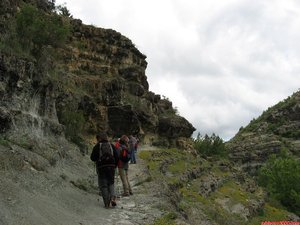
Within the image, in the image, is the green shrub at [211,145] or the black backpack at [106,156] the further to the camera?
the green shrub at [211,145]

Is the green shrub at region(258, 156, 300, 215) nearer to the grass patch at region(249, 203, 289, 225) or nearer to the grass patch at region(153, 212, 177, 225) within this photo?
the grass patch at region(249, 203, 289, 225)

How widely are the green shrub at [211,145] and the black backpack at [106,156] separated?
184 ft

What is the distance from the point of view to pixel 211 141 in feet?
237

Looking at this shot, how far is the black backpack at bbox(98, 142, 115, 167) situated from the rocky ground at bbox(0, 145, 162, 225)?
1.52 meters

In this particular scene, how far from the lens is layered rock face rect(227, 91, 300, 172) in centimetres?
11981

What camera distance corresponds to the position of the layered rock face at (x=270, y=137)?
11981 cm

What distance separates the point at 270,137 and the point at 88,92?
101m

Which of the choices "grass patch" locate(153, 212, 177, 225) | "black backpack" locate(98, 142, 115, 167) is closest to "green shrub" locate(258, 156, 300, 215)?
"grass patch" locate(153, 212, 177, 225)

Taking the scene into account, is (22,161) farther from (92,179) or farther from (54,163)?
(92,179)

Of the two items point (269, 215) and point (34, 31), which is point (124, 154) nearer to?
point (34, 31)

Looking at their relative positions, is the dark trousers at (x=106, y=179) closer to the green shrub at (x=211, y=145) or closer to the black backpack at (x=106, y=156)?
the black backpack at (x=106, y=156)

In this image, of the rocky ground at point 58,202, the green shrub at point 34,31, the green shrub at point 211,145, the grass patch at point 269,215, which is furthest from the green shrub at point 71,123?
the green shrub at point 211,145

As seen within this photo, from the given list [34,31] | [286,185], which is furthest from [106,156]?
[286,185]

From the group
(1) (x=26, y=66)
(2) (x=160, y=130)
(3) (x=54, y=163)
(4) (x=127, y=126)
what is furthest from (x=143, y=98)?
(3) (x=54, y=163)
